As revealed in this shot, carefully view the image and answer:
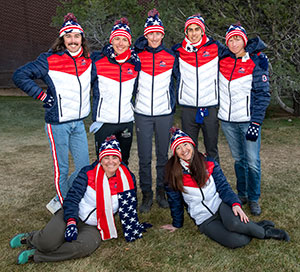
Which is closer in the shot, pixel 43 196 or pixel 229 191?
pixel 229 191

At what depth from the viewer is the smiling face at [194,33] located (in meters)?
4.09

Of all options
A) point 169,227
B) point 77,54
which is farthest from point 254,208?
point 77,54

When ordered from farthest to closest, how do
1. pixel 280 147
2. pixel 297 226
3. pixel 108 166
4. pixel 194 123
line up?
pixel 280 147 < pixel 194 123 < pixel 297 226 < pixel 108 166

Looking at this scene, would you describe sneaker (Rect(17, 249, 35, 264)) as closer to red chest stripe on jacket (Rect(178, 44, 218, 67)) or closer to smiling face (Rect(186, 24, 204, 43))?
red chest stripe on jacket (Rect(178, 44, 218, 67))

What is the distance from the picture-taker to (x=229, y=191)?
142 inches

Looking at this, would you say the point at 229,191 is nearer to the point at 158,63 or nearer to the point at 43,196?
the point at 158,63

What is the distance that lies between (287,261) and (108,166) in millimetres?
1946

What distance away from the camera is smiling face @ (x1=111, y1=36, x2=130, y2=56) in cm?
398

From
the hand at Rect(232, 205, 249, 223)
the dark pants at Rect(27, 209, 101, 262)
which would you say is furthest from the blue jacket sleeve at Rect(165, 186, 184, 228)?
the dark pants at Rect(27, 209, 101, 262)

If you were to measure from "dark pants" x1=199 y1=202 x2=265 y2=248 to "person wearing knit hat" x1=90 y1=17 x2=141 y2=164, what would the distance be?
154 centimetres

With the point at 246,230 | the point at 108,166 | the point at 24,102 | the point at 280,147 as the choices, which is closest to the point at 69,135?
the point at 108,166

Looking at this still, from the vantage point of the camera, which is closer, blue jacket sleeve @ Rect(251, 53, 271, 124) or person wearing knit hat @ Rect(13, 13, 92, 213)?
person wearing knit hat @ Rect(13, 13, 92, 213)

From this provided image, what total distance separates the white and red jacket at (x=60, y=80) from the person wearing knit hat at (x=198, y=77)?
1167 millimetres

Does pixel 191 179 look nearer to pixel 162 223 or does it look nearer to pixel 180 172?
pixel 180 172
